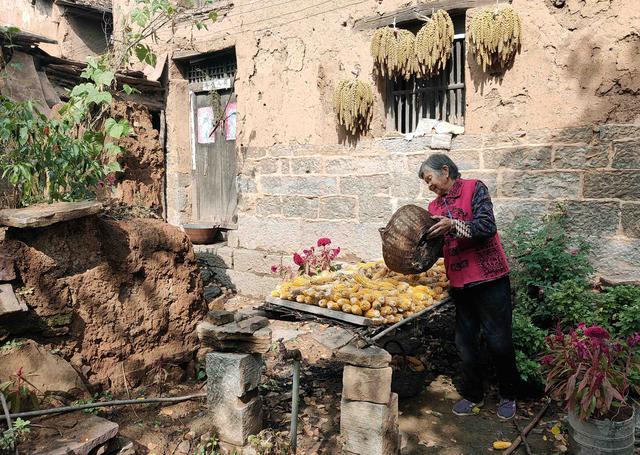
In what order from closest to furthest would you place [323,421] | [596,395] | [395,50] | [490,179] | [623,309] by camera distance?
[596,395] < [323,421] < [623,309] < [490,179] < [395,50]

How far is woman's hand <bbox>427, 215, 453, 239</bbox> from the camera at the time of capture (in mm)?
3219

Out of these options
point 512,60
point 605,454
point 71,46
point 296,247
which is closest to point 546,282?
point 605,454

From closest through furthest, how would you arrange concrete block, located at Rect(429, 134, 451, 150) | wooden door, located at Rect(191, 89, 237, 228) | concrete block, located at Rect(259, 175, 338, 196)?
concrete block, located at Rect(429, 134, 451, 150) → concrete block, located at Rect(259, 175, 338, 196) → wooden door, located at Rect(191, 89, 237, 228)

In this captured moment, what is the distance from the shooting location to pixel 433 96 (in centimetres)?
550

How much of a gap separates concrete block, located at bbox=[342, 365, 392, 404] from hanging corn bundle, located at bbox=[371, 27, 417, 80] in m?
3.51

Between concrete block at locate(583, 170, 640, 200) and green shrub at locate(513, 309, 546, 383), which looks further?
concrete block at locate(583, 170, 640, 200)

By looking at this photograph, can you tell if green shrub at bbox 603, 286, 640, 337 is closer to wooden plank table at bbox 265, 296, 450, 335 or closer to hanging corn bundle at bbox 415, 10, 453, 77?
wooden plank table at bbox 265, 296, 450, 335

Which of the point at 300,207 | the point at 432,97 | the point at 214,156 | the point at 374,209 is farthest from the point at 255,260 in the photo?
the point at 432,97

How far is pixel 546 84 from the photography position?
4574mm

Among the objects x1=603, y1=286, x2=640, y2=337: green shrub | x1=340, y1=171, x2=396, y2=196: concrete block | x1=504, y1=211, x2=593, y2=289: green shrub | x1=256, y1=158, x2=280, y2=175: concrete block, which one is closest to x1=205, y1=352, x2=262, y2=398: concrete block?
x1=504, y1=211, x2=593, y2=289: green shrub

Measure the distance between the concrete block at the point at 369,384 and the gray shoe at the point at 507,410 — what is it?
1.29m

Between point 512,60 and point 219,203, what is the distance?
488cm

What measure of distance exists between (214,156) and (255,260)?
2100 mm

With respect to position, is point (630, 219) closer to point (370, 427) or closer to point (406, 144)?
point (406, 144)
